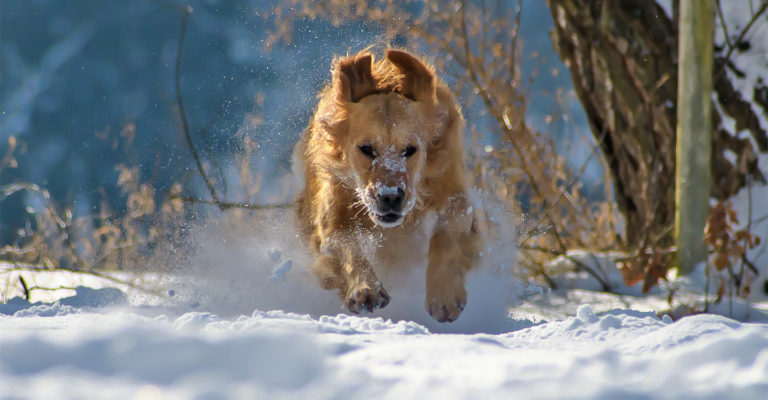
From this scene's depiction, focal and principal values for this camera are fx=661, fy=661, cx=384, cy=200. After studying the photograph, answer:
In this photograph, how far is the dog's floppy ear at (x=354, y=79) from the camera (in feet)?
10.7

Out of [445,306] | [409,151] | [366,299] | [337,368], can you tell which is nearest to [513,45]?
[409,151]

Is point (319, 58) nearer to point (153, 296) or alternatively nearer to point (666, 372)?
point (153, 296)

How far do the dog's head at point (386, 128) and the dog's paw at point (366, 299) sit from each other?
0.97 ft

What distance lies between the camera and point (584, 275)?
4590 mm

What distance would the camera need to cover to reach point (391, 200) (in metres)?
2.84

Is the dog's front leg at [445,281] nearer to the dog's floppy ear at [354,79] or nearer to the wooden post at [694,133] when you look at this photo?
the dog's floppy ear at [354,79]

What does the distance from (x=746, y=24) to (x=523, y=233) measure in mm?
2144

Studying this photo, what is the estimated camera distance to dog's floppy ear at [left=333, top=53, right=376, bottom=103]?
3268 mm

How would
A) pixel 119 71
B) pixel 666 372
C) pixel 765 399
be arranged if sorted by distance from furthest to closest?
pixel 119 71 < pixel 666 372 < pixel 765 399

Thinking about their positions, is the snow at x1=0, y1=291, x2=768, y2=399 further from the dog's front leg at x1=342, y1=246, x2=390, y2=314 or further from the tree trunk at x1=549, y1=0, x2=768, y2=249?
the tree trunk at x1=549, y1=0, x2=768, y2=249

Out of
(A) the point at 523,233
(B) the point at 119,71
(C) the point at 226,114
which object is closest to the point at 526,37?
(A) the point at 523,233

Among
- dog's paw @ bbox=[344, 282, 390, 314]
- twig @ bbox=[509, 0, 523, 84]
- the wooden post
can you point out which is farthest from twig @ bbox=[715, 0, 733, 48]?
dog's paw @ bbox=[344, 282, 390, 314]

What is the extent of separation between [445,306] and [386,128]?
0.85 m

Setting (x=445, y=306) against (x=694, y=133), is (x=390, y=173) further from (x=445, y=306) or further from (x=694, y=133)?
(x=694, y=133)
